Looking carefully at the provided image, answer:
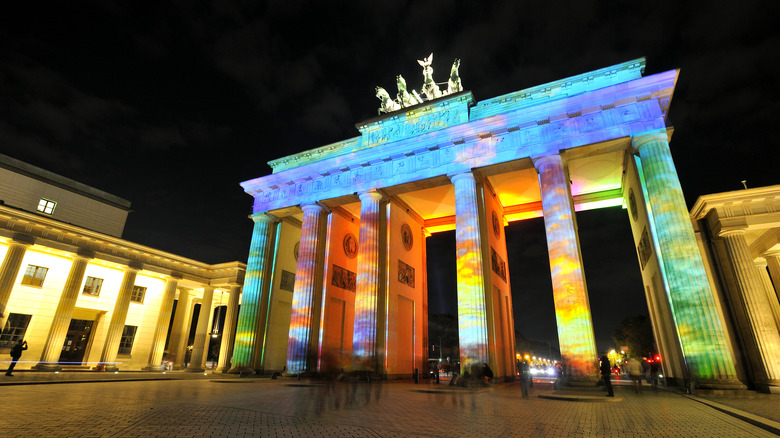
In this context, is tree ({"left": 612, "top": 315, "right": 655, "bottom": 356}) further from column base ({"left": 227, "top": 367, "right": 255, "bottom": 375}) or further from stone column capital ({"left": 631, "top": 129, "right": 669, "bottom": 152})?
column base ({"left": 227, "top": 367, "right": 255, "bottom": 375})

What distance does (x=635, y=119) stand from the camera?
1655cm

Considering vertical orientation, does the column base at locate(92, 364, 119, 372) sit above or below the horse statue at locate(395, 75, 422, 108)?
below

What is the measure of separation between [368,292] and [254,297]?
7857mm

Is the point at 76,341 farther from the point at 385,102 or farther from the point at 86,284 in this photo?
the point at 385,102

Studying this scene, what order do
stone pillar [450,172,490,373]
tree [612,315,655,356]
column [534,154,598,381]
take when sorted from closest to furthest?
column [534,154,598,381]
stone pillar [450,172,490,373]
tree [612,315,655,356]

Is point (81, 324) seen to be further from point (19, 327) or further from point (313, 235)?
point (313, 235)

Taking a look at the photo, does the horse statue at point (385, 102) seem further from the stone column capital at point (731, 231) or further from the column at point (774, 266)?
the column at point (774, 266)

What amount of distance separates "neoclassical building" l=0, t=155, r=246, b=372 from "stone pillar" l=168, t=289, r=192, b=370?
0.09 metres

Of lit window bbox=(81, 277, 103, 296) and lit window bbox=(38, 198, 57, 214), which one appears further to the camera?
lit window bbox=(38, 198, 57, 214)

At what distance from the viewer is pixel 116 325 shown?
26625 mm

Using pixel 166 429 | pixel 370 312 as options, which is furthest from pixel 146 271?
pixel 166 429

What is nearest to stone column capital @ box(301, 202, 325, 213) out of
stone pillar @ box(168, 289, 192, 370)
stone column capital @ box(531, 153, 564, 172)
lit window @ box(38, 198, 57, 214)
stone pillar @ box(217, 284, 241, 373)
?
stone pillar @ box(217, 284, 241, 373)

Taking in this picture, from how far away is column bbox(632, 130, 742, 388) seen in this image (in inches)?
493

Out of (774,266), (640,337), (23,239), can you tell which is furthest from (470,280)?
(640,337)
